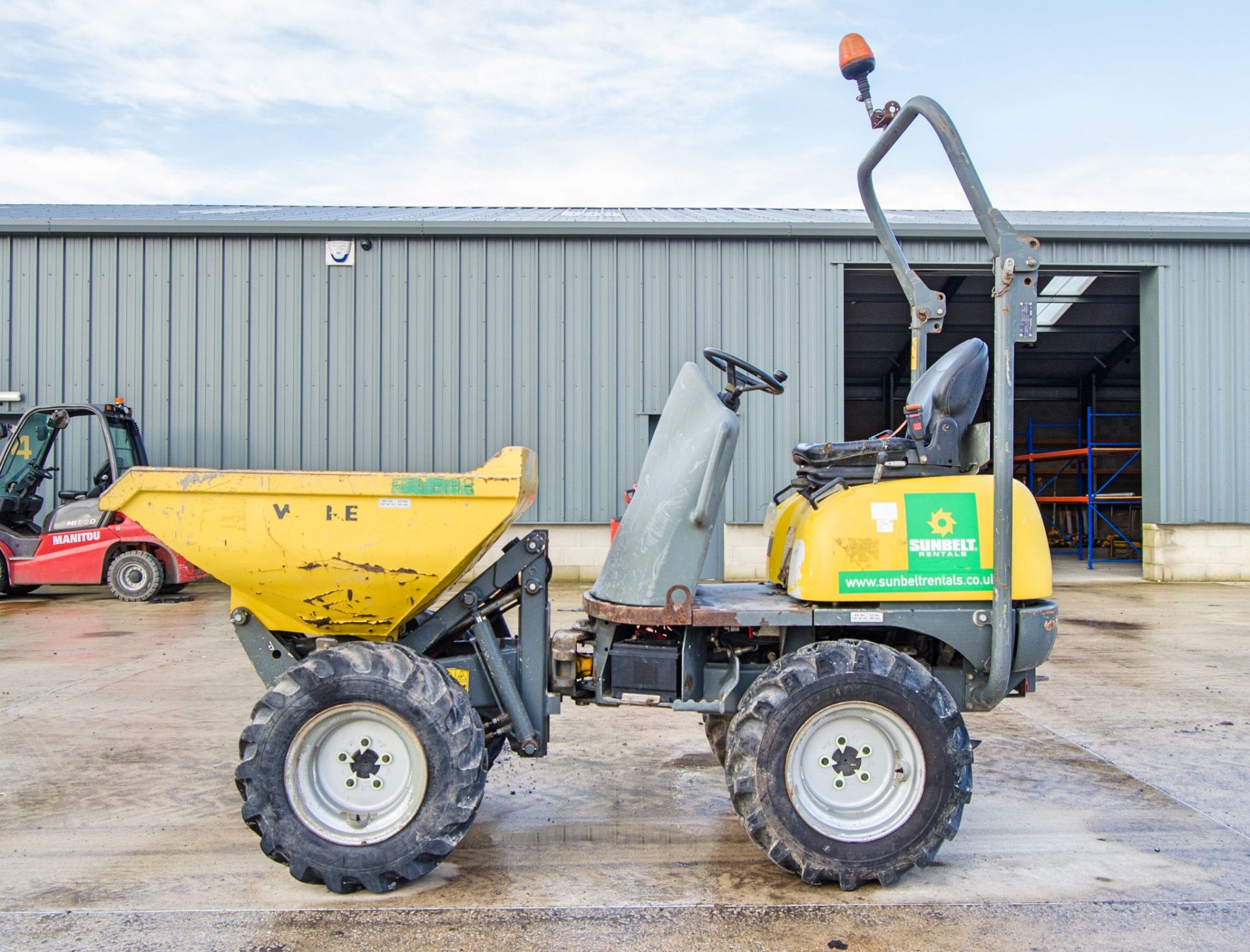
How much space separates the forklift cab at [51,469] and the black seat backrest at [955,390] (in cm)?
1091

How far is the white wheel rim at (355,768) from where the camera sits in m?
3.42

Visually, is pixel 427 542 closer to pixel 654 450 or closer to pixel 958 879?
pixel 654 450

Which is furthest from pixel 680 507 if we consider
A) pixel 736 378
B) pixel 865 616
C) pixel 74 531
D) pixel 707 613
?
pixel 74 531

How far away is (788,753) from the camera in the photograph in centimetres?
338

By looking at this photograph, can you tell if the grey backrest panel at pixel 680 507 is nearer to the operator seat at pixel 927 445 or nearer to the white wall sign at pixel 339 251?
the operator seat at pixel 927 445

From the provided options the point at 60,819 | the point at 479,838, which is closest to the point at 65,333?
the point at 60,819

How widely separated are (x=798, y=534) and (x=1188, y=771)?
9.23 ft

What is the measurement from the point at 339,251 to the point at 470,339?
2.30m

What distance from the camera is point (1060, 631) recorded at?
379 inches

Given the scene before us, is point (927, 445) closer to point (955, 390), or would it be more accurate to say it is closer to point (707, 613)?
point (955, 390)

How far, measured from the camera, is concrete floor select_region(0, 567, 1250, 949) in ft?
10.2

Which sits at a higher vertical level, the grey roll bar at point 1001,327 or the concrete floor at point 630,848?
the grey roll bar at point 1001,327

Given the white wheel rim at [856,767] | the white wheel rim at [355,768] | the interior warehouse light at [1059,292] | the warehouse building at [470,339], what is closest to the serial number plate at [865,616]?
the white wheel rim at [856,767]

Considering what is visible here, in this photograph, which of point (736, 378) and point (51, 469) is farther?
point (51, 469)
